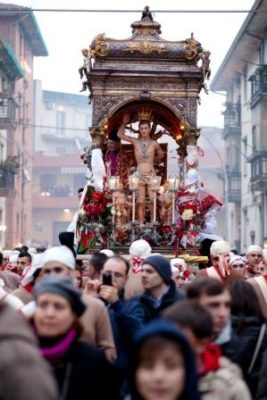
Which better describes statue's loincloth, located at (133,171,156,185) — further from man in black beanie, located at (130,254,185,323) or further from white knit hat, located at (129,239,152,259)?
man in black beanie, located at (130,254,185,323)

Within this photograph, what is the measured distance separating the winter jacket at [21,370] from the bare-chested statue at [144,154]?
13.6 m

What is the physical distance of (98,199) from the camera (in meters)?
16.7

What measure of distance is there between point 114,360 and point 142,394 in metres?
2.13

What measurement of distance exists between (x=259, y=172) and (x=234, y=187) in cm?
923

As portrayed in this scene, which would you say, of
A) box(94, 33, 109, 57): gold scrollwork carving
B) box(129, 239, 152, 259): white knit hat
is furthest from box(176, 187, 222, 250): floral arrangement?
box(129, 239, 152, 259): white knit hat

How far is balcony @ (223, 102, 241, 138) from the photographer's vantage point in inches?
2004

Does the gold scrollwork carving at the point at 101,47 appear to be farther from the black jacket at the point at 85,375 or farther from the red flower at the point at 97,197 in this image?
the black jacket at the point at 85,375

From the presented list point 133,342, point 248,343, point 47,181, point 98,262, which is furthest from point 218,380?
point 47,181

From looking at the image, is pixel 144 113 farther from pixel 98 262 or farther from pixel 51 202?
pixel 51 202

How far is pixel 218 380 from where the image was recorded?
5.04 metres

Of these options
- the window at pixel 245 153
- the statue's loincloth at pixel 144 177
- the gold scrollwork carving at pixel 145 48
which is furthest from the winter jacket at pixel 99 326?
the window at pixel 245 153

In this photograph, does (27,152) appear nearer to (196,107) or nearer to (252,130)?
(252,130)

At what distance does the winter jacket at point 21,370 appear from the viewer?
143 inches

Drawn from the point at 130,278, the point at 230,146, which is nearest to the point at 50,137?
the point at 230,146
